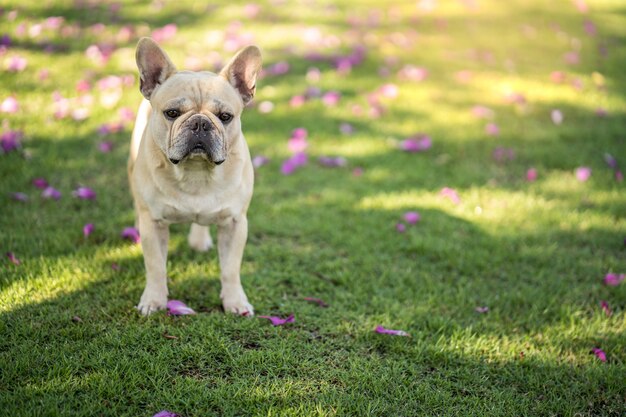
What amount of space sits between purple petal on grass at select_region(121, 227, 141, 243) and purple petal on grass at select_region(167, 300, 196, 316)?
97cm

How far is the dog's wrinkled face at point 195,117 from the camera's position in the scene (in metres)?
3.16

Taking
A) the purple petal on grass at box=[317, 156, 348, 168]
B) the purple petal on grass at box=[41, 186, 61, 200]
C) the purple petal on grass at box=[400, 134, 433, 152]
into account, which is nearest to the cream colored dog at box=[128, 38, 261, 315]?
the purple petal on grass at box=[41, 186, 61, 200]

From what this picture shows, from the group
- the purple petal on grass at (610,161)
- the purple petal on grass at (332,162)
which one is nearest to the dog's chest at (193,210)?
the purple petal on grass at (332,162)

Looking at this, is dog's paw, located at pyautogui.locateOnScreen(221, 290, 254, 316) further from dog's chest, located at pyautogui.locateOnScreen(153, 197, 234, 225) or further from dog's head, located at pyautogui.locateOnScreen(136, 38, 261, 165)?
dog's head, located at pyautogui.locateOnScreen(136, 38, 261, 165)

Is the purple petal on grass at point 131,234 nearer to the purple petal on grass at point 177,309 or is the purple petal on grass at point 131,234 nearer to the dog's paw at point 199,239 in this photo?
the dog's paw at point 199,239

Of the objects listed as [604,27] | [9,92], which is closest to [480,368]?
[9,92]

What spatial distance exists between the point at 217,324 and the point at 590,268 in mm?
3171

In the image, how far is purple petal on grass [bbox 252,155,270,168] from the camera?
6.05 m

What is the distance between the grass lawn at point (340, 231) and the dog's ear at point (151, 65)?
140cm

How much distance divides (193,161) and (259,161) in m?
2.69

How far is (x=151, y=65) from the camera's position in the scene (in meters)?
3.42

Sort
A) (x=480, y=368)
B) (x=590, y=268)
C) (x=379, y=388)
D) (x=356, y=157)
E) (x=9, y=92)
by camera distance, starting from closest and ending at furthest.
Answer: (x=379, y=388)
(x=480, y=368)
(x=590, y=268)
(x=356, y=157)
(x=9, y=92)

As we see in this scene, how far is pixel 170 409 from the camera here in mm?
2865

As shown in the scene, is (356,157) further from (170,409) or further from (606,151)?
(170,409)
